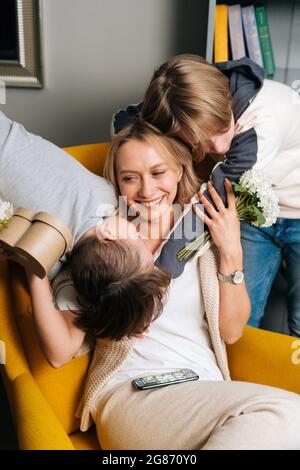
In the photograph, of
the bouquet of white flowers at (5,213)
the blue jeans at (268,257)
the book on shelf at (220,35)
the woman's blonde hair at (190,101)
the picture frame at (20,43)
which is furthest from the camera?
the picture frame at (20,43)

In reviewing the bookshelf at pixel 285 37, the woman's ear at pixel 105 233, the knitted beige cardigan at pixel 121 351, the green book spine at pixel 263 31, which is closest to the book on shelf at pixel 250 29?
the green book spine at pixel 263 31

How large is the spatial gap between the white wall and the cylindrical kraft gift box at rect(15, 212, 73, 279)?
1560 mm

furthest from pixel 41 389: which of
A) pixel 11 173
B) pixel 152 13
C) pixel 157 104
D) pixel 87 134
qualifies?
pixel 152 13

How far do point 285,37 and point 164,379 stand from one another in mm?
1771

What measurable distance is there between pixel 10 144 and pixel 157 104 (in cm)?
41

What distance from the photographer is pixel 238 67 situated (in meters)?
1.71

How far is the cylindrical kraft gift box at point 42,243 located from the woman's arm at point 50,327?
0.24 ft

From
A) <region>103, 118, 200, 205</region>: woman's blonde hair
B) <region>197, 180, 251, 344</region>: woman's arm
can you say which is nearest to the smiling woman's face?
<region>103, 118, 200, 205</region>: woman's blonde hair

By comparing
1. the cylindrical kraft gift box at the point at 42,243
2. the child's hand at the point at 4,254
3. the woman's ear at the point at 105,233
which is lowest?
the child's hand at the point at 4,254

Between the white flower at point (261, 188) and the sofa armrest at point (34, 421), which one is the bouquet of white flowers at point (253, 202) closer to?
the white flower at point (261, 188)

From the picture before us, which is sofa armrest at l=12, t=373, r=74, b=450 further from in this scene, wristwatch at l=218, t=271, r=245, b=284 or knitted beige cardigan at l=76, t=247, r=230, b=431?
wristwatch at l=218, t=271, r=245, b=284

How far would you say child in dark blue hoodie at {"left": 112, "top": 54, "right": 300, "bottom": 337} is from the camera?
1.53 metres

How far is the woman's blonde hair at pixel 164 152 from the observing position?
1561 mm

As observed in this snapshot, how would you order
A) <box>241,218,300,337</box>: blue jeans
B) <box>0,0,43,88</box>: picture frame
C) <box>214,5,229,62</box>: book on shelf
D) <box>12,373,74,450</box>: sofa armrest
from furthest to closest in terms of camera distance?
1. <box>0,0,43,88</box>: picture frame
2. <box>214,5,229,62</box>: book on shelf
3. <box>241,218,300,337</box>: blue jeans
4. <box>12,373,74,450</box>: sofa armrest
